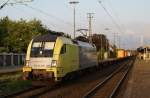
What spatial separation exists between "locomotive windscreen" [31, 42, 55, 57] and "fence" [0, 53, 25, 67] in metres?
38.4

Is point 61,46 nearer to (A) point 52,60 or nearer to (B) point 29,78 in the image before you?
(A) point 52,60

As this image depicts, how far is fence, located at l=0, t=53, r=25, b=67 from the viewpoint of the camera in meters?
61.6

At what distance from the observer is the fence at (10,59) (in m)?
61.6

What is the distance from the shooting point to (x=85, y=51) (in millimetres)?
33188

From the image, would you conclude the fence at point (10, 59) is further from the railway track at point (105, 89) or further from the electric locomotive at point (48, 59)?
the electric locomotive at point (48, 59)

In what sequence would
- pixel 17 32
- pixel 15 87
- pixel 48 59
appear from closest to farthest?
pixel 15 87 → pixel 48 59 → pixel 17 32

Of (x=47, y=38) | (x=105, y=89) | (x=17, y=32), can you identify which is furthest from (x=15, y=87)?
(x=17, y=32)

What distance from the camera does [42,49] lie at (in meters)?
23.2

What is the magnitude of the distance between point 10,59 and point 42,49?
42057 millimetres

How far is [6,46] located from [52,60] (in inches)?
2259

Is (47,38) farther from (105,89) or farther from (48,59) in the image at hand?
(105,89)

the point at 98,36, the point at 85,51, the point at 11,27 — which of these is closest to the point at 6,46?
the point at 11,27

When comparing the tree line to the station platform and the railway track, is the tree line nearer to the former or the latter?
the station platform

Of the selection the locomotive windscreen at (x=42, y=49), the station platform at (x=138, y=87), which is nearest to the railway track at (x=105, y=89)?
the station platform at (x=138, y=87)
